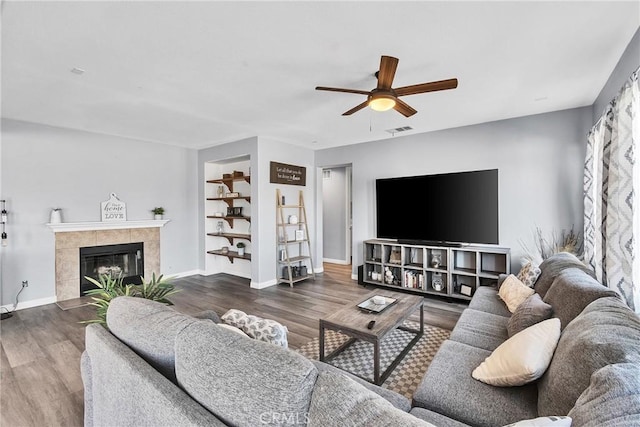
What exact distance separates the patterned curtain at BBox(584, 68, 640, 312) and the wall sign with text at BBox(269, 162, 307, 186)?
407 centimetres

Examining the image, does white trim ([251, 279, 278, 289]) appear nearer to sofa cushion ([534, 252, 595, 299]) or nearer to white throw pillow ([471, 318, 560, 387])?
sofa cushion ([534, 252, 595, 299])

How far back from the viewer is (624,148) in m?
2.02

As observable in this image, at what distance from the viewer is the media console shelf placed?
160 inches

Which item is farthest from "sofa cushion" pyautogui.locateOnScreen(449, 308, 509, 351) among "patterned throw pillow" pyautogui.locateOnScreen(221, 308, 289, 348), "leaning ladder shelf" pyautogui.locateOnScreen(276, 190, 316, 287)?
"leaning ladder shelf" pyautogui.locateOnScreen(276, 190, 316, 287)

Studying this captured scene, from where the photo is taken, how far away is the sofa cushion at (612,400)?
2.53 ft

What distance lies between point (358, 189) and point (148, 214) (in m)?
3.77

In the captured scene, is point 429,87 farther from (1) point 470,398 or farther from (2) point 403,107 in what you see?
(1) point 470,398

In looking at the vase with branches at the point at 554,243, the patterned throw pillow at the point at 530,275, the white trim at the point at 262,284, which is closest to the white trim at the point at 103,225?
the white trim at the point at 262,284

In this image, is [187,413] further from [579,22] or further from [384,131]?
[384,131]

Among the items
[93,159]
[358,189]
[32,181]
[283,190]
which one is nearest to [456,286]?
[358,189]

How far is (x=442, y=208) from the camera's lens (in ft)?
14.4

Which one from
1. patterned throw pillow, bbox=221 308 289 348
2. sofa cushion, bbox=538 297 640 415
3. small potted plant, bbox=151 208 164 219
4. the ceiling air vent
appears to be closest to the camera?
sofa cushion, bbox=538 297 640 415

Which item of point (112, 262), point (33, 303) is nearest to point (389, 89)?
point (112, 262)

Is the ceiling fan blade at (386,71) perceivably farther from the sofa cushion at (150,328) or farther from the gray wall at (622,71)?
the sofa cushion at (150,328)
